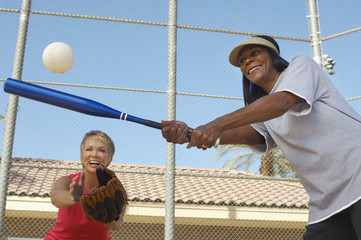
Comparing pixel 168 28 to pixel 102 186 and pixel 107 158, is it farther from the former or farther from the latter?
pixel 102 186

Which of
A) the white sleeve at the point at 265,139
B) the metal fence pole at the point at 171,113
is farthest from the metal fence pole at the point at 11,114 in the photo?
the white sleeve at the point at 265,139

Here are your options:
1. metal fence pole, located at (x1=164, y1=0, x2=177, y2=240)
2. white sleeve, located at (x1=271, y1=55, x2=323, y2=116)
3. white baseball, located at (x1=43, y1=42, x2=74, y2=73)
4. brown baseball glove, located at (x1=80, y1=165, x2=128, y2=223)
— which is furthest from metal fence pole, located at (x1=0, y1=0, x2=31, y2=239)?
white sleeve, located at (x1=271, y1=55, x2=323, y2=116)

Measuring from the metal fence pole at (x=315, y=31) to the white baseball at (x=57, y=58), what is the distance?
11.1 ft

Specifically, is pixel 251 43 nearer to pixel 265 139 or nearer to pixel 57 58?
pixel 265 139

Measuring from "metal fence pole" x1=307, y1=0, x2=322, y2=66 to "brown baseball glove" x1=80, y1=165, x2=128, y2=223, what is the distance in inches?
165

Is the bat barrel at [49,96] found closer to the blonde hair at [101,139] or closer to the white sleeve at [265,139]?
the blonde hair at [101,139]

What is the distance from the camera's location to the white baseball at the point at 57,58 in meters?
5.41

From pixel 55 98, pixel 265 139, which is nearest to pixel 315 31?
pixel 265 139

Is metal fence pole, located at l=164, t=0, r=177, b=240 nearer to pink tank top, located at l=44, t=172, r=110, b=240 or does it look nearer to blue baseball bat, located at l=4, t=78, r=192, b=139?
pink tank top, located at l=44, t=172, r=110, b=240

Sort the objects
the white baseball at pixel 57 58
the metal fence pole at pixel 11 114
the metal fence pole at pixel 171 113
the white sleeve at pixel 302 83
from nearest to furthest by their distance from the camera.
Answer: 1. the white sleeve at pixel 302 83
2. the metal fence pole at pixel 11 114
3. the metal fence pole at pixel 171 113
4. the white baseball at pixel 57 58

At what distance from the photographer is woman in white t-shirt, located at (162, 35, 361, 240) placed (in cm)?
204

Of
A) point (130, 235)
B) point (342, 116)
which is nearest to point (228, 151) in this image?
point (130, 235)

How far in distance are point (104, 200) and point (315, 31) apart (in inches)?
185

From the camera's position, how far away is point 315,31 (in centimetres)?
625
